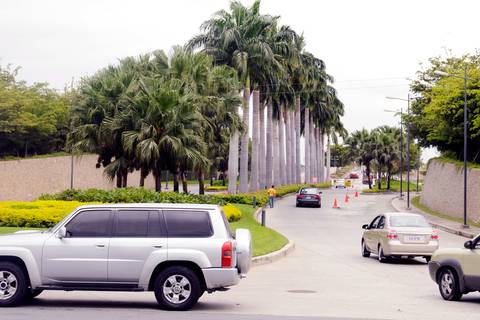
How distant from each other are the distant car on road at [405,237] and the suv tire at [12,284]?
43.6 ft

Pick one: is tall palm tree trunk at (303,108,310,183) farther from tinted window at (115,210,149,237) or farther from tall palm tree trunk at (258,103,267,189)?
tinted window at (115,210,149,237)

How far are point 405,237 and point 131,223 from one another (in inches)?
485

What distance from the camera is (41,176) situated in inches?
2414

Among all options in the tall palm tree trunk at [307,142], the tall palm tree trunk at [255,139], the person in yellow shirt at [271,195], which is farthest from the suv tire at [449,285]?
→ the tall palm tree trunk at [307,142]

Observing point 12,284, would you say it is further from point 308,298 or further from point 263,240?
point 263,240

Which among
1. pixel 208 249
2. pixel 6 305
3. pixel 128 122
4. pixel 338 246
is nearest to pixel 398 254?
pixel 338 246

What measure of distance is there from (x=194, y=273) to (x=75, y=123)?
35809mm

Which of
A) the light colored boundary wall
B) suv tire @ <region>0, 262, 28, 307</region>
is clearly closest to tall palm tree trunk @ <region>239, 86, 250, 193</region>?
the light colored boundary wall

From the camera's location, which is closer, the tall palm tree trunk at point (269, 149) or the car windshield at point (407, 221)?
the car windshield at point (407, 221)

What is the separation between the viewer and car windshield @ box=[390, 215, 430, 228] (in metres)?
24.1

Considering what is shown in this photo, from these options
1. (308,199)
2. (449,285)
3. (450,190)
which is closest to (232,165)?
(308,199)

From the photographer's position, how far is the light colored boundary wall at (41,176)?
187ft

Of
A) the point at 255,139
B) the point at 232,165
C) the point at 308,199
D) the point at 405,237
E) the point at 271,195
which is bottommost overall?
the point at 405,237

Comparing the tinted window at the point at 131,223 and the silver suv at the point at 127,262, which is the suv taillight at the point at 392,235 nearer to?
the silver suv at the point at 127,262
